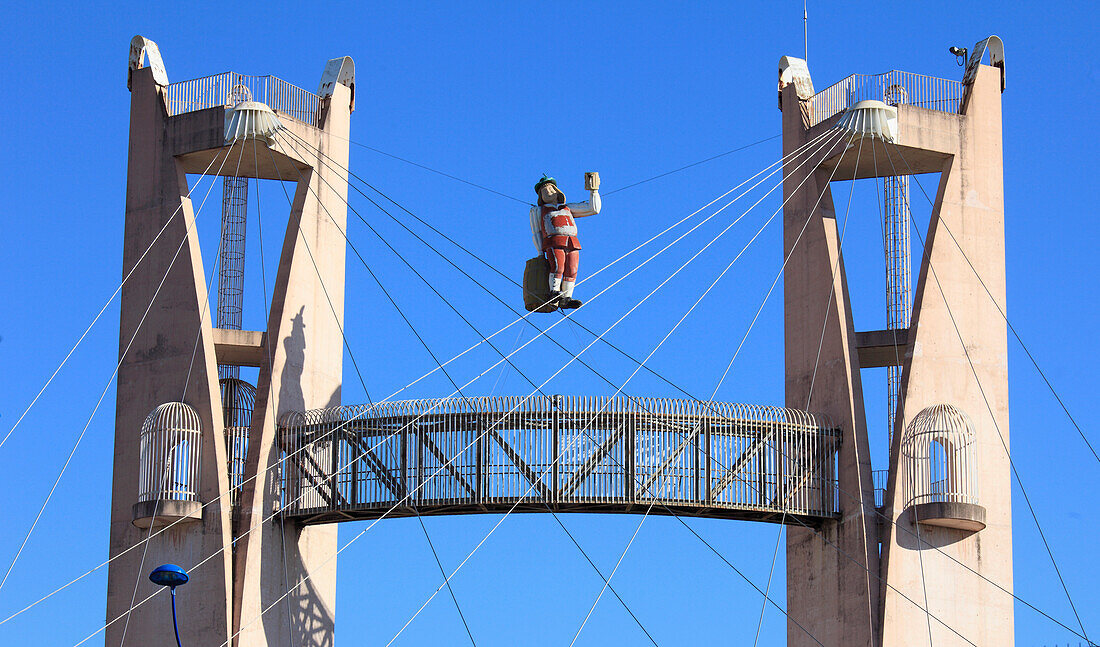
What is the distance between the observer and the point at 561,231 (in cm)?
4150

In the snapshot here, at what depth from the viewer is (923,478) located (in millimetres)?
41812

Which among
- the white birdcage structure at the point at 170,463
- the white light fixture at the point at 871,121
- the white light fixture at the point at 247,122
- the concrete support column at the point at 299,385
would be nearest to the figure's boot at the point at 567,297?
the concrete support column at the point at 299,385

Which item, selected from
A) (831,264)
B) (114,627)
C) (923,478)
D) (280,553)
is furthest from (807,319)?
(114,627)

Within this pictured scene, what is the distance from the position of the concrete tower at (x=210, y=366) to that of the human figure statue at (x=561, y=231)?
232 inches

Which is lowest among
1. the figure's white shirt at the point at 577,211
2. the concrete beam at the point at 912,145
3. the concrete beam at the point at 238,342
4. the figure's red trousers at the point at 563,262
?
the concrete beam at the point at 238,342

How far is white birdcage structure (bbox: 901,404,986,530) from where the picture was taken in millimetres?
41156

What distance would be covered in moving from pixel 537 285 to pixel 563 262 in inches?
29.8

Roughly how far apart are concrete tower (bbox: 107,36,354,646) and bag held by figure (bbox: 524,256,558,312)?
538 cm

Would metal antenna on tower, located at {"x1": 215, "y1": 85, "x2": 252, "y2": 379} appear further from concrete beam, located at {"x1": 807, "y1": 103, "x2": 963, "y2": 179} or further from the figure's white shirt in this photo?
concrete beam, located at {"x1": 807, "y1": 103, "x2": 963, "y2": 179}

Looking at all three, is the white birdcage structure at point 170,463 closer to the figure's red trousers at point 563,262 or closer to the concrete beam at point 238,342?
the concrete beam at point 238,342

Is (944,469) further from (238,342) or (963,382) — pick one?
(238,342)

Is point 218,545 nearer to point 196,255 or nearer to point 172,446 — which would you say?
point 172,446

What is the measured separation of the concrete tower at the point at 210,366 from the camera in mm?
41719

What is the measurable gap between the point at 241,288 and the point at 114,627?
9020 millimetres
